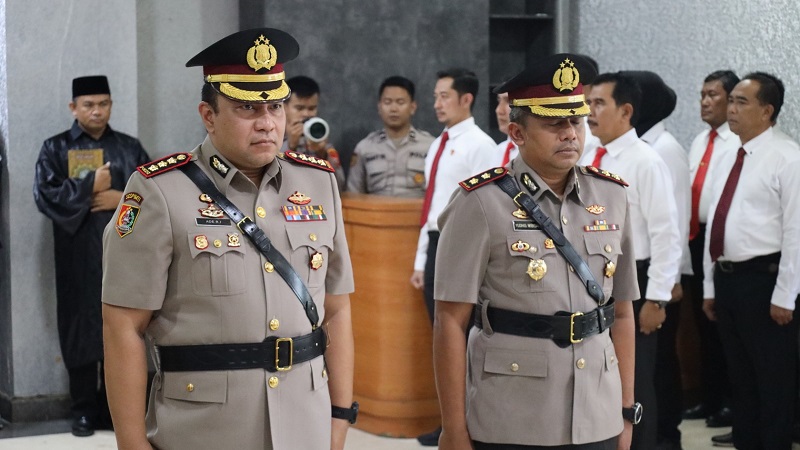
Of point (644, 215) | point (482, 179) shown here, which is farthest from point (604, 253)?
point (644, 215)

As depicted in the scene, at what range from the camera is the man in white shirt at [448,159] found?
4891 mm

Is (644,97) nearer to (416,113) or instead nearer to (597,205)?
(416,113)

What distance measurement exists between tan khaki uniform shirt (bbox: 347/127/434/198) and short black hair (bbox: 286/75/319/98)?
1.51ft

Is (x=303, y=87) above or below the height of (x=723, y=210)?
above

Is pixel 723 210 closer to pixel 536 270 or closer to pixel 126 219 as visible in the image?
pixel 536 270

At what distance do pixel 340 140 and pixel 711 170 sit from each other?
221 cm

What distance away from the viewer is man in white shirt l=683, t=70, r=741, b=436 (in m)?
5.20

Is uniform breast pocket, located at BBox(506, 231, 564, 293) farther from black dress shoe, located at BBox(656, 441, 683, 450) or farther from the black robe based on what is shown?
the black robe

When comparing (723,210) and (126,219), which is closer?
(126,219)

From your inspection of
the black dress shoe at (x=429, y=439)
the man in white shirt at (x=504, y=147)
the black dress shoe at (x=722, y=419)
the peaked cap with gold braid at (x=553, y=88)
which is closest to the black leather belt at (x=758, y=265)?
the black dress shoe at (x=722, y=419)

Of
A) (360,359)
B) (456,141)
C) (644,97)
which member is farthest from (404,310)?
(644,97)

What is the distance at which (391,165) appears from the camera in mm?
6016

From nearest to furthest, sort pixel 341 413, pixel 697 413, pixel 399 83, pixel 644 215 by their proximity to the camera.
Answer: pixel 341 413, pixel 644 215, pixel 697 413, pixel 399 83

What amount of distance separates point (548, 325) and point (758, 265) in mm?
2249
